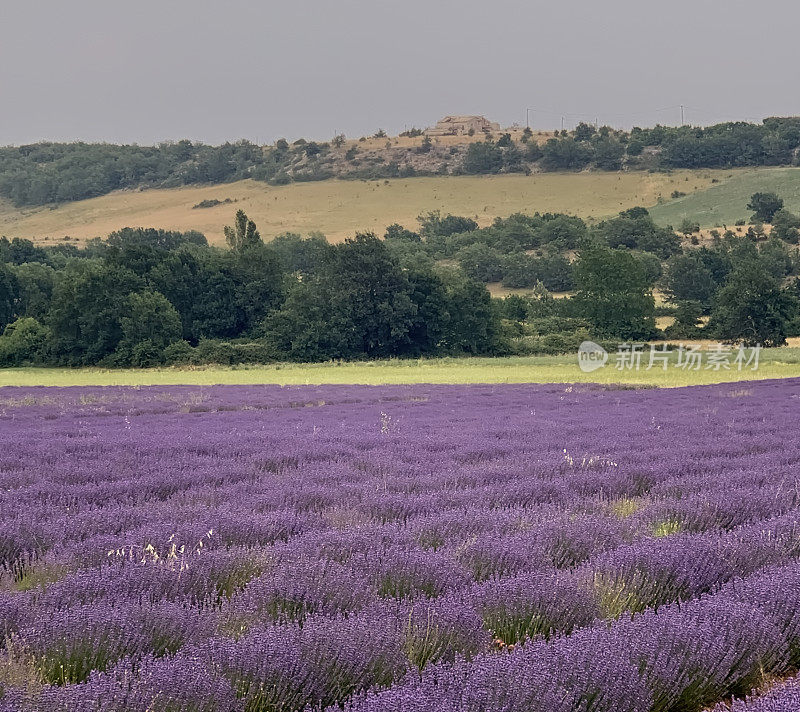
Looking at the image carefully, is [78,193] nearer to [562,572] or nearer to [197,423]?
[197,423]

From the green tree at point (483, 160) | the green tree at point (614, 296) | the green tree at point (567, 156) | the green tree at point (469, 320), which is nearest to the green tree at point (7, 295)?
the green tree at point (469, 320)

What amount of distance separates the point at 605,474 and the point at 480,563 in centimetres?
300

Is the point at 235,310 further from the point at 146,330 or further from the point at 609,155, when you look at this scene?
the point at 609,155

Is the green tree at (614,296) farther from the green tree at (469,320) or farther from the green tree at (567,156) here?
the green tree at (567,156)

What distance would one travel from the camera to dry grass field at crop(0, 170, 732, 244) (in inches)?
4589

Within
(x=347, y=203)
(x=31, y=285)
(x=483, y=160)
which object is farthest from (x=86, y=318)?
(x=483, y=160)

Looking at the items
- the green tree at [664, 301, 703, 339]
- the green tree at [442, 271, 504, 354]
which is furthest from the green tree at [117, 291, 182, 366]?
the green tree at [664, 301, 703, 339]

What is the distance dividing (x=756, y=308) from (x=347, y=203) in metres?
84.2

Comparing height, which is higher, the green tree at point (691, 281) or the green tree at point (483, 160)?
the green tree at point (483, 160)

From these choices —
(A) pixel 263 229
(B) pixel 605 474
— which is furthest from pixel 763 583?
(A) pixel 263 229

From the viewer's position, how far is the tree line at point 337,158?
427 feet

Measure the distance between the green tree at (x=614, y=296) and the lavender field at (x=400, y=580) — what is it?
162 ft

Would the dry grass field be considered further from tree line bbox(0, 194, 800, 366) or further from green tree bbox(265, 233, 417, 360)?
green tree bbox(265, 233, 417, 360)

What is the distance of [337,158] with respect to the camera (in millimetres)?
149375
